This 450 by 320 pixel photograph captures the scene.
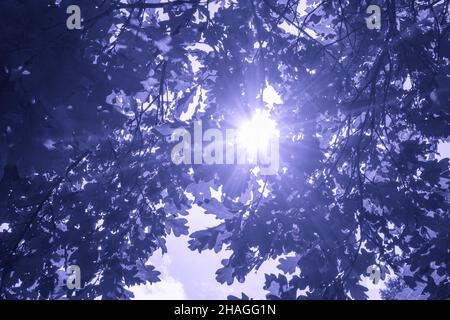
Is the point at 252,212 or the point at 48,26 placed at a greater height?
the point at 48,26

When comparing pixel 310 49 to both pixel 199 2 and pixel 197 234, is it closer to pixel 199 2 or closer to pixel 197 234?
pixel 199 2

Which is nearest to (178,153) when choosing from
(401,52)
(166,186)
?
(166,186)

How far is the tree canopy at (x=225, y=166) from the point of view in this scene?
7.91 feet

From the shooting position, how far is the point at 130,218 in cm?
421

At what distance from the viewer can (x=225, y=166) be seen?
336 cm

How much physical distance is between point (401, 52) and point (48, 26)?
3097mm

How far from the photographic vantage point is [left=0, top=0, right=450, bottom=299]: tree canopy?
2410mm

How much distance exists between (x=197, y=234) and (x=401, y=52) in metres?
2.67

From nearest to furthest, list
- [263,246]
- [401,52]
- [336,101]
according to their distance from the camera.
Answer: [263,246], [401,52], [336,101]
